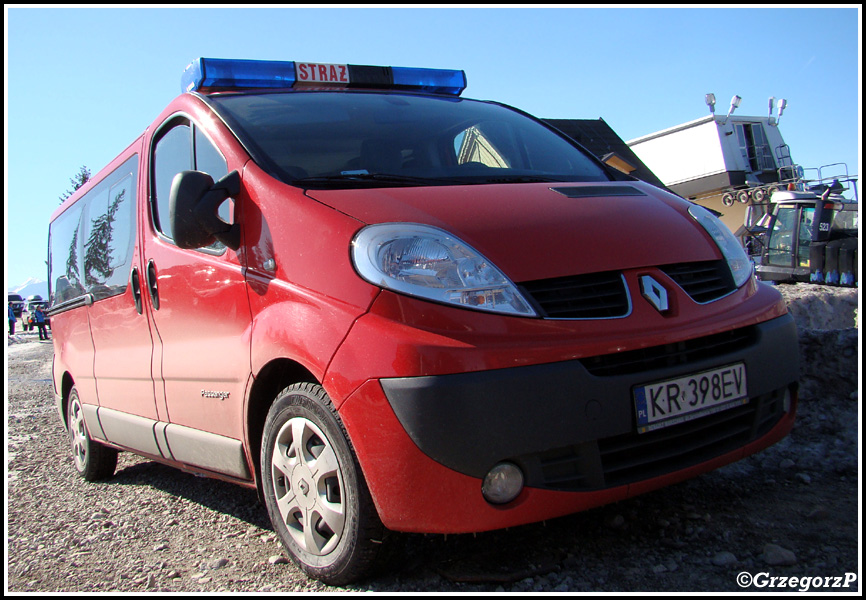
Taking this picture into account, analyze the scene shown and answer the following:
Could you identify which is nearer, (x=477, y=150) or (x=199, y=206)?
(x=199, y=206)

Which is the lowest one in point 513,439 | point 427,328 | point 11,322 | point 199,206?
point 11,322

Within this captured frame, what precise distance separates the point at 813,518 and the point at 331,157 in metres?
2.24

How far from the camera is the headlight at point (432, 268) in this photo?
213 cm

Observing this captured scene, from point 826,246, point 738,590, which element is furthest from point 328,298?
point 826,246

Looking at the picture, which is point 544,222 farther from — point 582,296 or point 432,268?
point 432,268

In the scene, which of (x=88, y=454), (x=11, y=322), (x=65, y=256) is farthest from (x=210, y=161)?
(x=11, y=322)

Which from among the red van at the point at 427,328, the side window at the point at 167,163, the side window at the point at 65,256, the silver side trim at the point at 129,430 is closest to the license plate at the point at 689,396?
the red van at the point at 427,328

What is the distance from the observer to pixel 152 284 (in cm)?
339

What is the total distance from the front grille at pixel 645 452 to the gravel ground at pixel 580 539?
13.0 inches

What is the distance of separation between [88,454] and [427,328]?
139 inches

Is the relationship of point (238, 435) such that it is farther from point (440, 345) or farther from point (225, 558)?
point (440, 345)

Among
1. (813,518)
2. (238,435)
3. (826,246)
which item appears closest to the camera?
(813,518)

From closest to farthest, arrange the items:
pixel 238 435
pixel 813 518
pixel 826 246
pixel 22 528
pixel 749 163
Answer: pixel 813 518
pixel 238 435
pixel 22 528
pixel 826 246
pixel 749 163

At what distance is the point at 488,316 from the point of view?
2.09 metres
